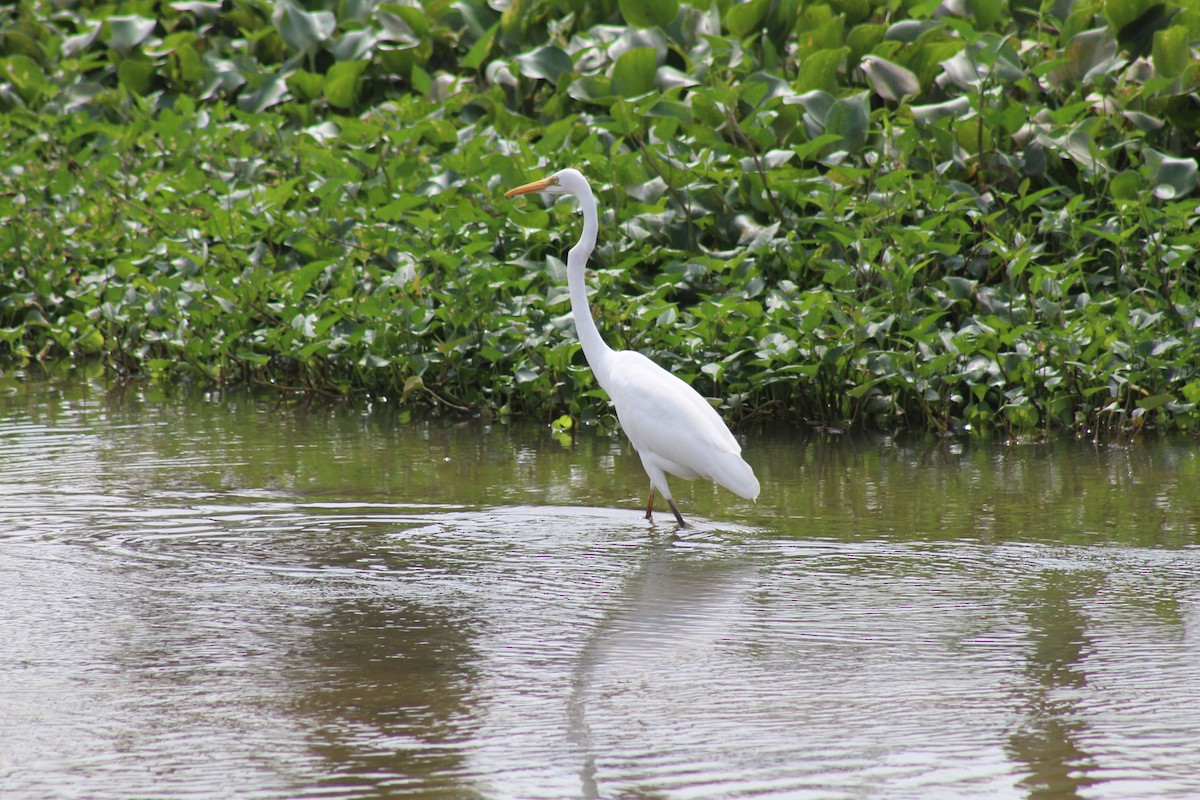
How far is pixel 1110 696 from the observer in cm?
331

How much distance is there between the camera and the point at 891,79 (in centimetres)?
820

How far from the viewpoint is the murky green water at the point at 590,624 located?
298cm

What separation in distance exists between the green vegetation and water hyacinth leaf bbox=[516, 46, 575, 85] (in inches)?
0.7

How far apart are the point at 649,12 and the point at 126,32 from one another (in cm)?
490

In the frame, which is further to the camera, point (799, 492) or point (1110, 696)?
point (799, 492)

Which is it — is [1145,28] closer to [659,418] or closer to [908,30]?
[908,30]

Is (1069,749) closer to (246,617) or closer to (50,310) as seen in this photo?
(246,617)

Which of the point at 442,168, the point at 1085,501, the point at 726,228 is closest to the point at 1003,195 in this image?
the point at 726,228

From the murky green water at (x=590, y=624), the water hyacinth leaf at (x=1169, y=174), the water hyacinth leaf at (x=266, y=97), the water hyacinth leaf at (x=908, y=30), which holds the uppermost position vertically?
the water hyacinth leaf at (x=266, y=97)

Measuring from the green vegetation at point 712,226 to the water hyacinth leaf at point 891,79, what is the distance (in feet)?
0.04

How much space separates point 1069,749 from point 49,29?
460 inches

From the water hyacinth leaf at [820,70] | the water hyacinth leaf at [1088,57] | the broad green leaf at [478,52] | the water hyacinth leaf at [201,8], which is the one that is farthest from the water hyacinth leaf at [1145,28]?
the water hyacinth leaf at [201,8]

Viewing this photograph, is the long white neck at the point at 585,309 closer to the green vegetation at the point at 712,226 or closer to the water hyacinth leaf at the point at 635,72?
the green vegetation at the point at 712,226

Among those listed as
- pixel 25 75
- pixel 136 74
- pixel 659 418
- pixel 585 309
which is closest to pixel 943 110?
pixel 585 309
